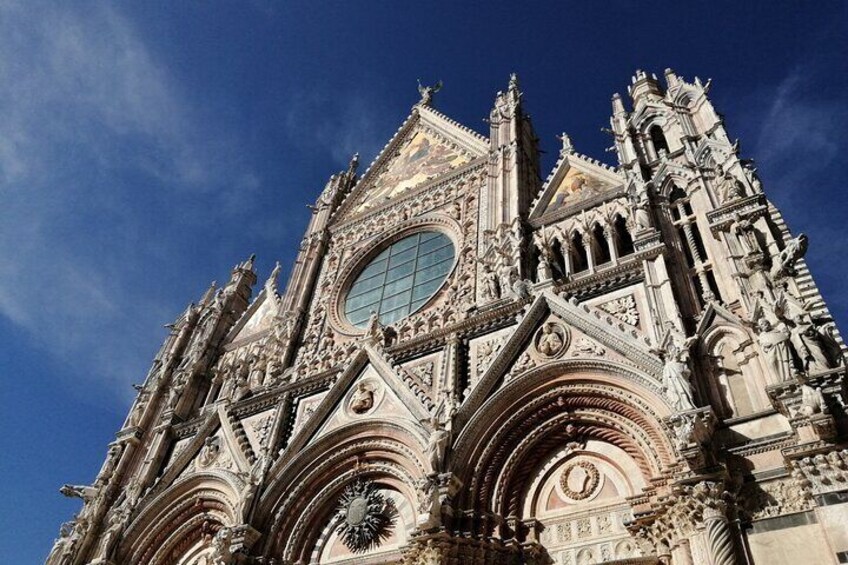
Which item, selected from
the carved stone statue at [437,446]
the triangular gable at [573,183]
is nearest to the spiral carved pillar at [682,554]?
the carved stone statue at [437,446]

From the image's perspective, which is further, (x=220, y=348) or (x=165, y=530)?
(x=220, y=348)

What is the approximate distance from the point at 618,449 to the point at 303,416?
21.3 ft

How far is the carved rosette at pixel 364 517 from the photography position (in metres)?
10.8

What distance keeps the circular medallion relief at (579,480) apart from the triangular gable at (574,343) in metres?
1.66

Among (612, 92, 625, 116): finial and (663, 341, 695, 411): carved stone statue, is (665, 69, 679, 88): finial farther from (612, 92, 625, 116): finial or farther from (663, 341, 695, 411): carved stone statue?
(663, 341, 695, 411): carved stone statue

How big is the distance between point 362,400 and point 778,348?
7280 millimetres

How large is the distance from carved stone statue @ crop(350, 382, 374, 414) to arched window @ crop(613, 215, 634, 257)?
217 inches

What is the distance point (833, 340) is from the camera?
767 centimetres

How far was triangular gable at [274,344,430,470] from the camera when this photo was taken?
38.3ft

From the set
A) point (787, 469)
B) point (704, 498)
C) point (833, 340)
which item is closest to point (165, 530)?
point (704, 498)

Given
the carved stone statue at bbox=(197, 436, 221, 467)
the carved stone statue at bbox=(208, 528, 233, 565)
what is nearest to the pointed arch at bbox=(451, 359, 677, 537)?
the carved stone statue at bbox=(208, 528, 233, 565)

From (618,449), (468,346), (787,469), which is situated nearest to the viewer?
(787,469)

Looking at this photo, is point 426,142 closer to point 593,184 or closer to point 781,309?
point 593,184

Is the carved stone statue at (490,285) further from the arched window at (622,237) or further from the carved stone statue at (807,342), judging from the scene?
the carved stone statue at (807,342)
